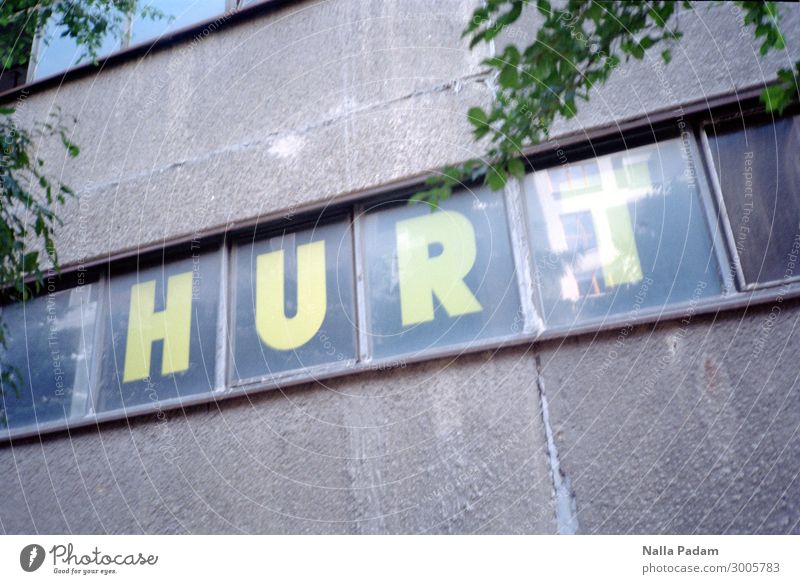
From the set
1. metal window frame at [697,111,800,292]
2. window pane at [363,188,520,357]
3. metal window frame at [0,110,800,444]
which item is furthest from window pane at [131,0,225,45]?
metal window frame at [697,111,800,292]

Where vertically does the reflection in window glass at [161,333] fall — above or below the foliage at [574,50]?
below

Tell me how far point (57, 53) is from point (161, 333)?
1.76 metres

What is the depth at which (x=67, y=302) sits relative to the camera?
278 cm

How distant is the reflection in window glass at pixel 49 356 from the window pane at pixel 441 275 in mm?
1288

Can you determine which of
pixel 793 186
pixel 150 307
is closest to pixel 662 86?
pixel 793 186

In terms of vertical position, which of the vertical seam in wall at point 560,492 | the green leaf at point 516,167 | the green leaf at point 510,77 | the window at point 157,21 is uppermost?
the window at point 157,21

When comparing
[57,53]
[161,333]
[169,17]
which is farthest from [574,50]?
[57,53]

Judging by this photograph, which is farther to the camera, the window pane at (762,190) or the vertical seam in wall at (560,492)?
the window pane at (762,190)

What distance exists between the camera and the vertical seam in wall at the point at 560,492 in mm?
1752

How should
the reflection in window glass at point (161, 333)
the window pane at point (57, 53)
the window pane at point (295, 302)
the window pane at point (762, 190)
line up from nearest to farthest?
the window pane at point (762, 190) → the window pane at point (295, 302) → the reflection in window glass at point (161, 333) → the window pane at point (57, 53)

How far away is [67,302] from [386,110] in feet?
5.38

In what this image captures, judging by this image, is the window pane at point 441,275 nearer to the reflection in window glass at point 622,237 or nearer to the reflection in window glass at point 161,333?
the reflection in window glass at point 622,237

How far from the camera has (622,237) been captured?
203 centimetres

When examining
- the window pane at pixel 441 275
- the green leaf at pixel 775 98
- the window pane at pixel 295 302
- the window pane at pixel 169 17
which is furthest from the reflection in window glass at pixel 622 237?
the window pane at pixel 169 17
